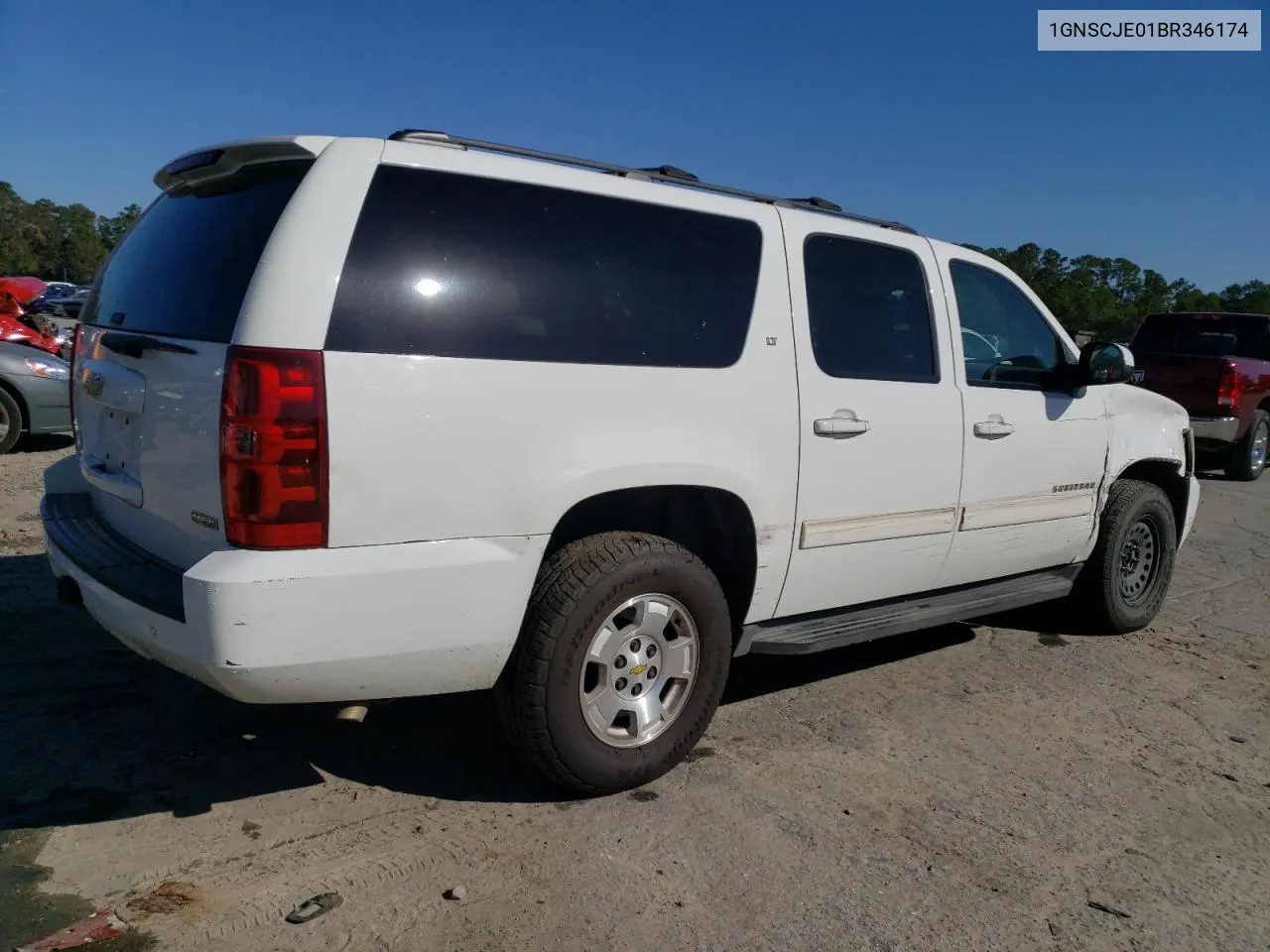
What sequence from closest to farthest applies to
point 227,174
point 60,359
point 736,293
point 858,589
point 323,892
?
point 323,892 < point 227,174 < point 736,293 < point 858,589 < point 60,359

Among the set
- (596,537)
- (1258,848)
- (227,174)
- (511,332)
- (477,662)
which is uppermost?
(227,174)

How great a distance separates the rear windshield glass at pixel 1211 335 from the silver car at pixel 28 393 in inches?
474

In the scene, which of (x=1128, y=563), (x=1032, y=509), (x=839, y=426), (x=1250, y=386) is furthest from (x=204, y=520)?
(x=1250, y=386)

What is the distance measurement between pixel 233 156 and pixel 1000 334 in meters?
3.41

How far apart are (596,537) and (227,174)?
1633 mm

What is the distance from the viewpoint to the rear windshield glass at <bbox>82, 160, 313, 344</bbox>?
2.85 meters

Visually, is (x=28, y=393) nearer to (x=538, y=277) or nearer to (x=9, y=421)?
(x=9, y=421)

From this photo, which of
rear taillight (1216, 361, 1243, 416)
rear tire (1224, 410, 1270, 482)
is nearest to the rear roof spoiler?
rear taillight (1216, 361, 1243, 416)

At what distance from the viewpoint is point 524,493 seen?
2.95m

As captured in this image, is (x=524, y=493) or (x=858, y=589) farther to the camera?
(x=858, y=589)

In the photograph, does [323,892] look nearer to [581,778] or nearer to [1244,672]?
[581,778]

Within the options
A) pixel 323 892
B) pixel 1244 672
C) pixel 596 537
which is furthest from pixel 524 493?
pixel 1244 672

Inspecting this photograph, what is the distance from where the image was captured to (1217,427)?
11656 mm

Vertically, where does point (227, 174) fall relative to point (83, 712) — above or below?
above
